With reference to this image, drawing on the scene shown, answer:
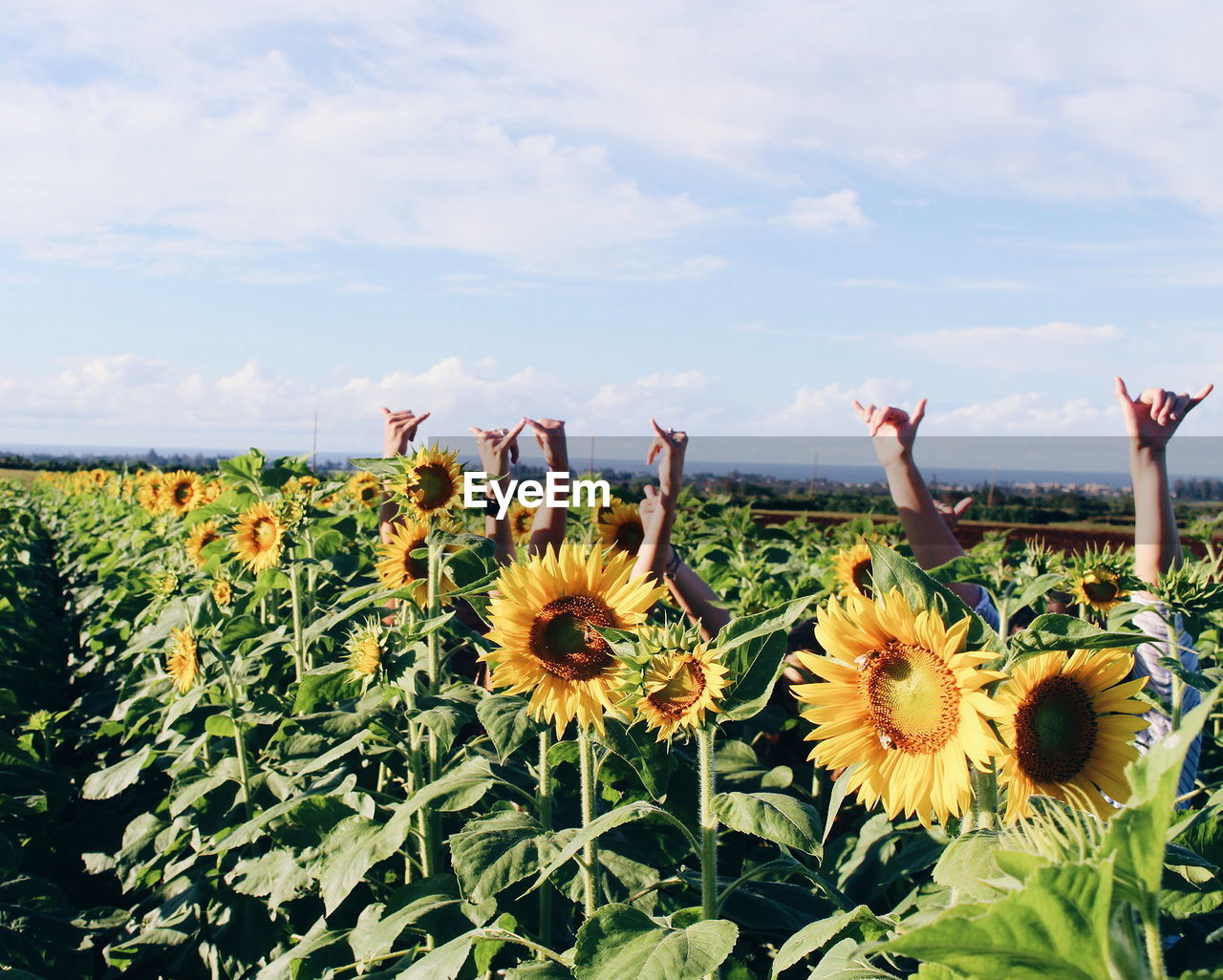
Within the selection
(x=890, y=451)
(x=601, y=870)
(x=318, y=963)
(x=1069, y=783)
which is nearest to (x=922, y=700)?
(x=1069, y=783)

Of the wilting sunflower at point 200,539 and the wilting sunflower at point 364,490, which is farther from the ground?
the wilting sunflower at point 364,490

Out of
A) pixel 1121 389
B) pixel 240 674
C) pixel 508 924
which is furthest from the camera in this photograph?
pixel 240 674

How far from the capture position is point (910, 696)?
1.43 metres

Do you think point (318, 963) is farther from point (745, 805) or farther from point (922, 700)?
point (922, 700)

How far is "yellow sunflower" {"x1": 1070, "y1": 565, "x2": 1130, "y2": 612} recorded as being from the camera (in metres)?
3.07

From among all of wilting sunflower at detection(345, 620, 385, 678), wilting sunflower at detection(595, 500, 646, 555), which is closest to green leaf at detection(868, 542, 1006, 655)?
wilting sunflower at detection(345, 620, 385, 678)

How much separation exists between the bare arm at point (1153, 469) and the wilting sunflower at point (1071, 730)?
1.35 m

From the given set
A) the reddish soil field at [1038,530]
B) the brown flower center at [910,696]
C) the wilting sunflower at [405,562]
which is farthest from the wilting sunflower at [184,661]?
the reddish soil field at [1038,530]

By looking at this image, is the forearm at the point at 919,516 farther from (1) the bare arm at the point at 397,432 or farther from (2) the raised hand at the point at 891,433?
(1) the bare arm at the point at 397,432

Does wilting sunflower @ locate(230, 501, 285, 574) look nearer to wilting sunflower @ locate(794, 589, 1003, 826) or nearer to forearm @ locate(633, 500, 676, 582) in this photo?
forearm @ locate(633, 500, 676, 582)

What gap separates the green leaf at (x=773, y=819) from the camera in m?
1.66

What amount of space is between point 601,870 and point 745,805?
0.66m

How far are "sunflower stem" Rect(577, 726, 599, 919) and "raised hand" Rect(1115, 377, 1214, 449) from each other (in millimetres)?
1640

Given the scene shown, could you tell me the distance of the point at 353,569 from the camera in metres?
4.32
